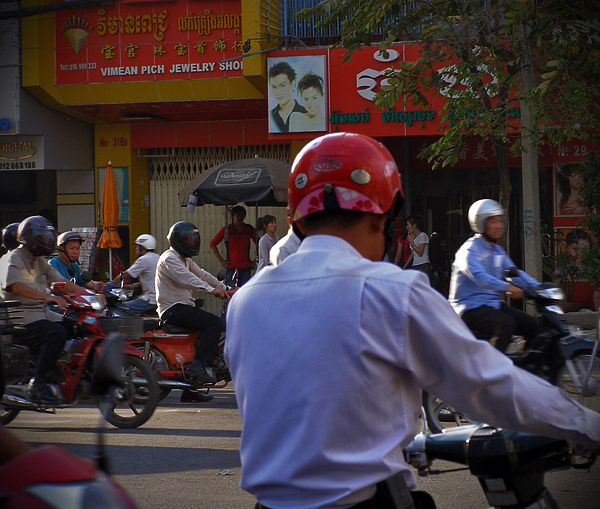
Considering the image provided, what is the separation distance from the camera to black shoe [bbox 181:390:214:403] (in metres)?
8.89

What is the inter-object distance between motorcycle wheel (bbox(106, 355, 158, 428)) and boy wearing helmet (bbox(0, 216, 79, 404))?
55cm

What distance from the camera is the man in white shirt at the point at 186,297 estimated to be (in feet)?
27.7

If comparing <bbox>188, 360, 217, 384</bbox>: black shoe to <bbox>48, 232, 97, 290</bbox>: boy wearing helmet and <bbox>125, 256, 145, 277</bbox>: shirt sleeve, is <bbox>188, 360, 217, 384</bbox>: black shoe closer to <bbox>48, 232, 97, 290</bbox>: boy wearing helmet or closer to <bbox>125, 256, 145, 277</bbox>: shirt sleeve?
<bbox>125, 256, 145, 277</bbox>: shirt sleeve

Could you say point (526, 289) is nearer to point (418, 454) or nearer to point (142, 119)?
point (418, 454)

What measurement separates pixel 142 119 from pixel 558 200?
8093mm

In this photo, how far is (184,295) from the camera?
8680 millimetres

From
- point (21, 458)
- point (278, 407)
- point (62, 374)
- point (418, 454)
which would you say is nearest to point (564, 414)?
point (418, 454)

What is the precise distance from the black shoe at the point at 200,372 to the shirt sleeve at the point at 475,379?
670 cm

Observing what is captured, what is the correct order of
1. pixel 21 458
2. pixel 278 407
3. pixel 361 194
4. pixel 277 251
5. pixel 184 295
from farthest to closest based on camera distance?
1. pixel 184 295
2. pixel 277 251
3. pixel 361 194
4. pixel 278 407
5. pixel 21 458

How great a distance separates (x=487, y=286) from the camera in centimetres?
677

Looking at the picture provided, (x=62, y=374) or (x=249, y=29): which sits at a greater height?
(x=249, y=29)

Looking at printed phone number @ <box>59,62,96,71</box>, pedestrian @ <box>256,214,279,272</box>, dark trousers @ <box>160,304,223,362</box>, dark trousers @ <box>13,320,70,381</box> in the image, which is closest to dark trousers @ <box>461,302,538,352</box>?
dark trousers @ <box>160,304,223,362</box>

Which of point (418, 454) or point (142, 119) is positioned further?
point (142, 119)

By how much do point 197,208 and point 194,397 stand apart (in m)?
9.78
